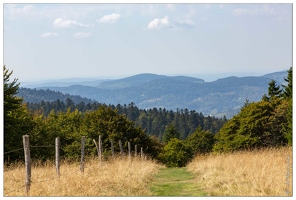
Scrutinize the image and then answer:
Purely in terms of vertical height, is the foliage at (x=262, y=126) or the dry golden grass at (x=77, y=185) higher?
the dry golden grass at (x=77, y=185)

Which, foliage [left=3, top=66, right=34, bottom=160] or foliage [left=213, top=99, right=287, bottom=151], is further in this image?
foliage [left=213, top=99, right=287, bottom=151]

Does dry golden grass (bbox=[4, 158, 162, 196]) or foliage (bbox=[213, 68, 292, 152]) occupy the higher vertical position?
dry golden grass (bbox=[4, 158, 162, 196])

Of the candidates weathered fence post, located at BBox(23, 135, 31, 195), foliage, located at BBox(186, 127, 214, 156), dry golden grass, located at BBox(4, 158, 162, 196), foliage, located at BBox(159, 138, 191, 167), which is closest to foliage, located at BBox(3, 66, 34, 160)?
dry golden grass, located at BBox(4, 158, 162, 196)

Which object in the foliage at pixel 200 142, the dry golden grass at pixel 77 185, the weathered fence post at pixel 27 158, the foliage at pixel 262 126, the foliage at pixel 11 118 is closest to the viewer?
the dry golden grass at pixel 77 185

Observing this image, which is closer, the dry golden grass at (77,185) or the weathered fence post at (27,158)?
the dry golden grass at (77,185)

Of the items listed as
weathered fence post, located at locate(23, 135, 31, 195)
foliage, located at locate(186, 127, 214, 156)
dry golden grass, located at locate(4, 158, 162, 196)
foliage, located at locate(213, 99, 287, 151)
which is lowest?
foliage, located at locate(186, 127, 214, 156)

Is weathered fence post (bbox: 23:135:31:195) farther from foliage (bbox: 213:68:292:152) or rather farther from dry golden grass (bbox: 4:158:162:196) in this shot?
foliage (bbox: 213:68:292:152)

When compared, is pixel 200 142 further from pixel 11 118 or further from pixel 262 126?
pixel 11 118

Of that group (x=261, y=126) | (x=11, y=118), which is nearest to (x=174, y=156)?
(x=261, y=126)

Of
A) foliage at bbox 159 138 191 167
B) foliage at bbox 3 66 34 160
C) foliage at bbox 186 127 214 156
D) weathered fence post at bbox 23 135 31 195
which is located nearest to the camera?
weathered fence post at bbox 23 135 31 195

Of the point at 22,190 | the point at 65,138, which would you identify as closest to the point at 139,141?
the point at 65,138

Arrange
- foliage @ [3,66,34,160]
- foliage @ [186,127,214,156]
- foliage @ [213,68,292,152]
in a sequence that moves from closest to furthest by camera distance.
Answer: foliage @ [3,66,34,160] → foliage @ [213,68,292,152] → foliage @ [186,127,214,156]

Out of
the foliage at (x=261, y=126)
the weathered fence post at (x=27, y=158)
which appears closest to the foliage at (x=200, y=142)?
the foliage at (x=261, y=126)

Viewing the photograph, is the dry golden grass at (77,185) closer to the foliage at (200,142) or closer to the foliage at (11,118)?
the foliage at (11,118)
